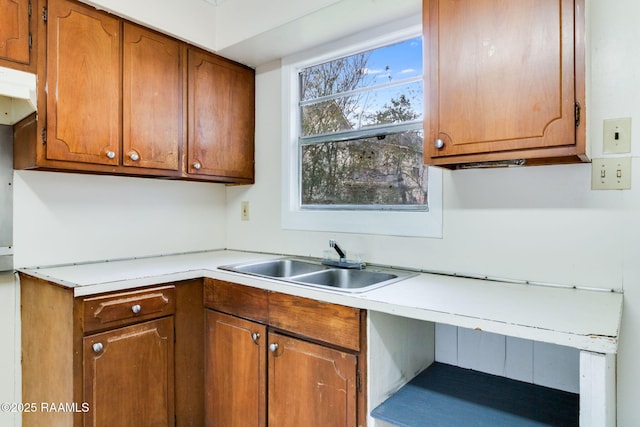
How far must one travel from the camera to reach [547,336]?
3.18ft

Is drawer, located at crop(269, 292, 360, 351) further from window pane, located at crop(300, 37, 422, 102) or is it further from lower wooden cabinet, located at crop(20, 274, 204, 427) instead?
window pane, located at crop(300, 37, 422, 102)

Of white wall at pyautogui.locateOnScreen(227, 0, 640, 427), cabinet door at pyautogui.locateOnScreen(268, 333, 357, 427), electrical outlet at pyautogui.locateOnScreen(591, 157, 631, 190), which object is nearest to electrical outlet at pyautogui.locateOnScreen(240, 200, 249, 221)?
white wall at pyautogui.locateOnScreen(227, 0, 640, 427)

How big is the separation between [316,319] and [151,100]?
1.42 m

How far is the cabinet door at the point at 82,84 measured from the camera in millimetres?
1646

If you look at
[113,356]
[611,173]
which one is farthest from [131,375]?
[611,173]

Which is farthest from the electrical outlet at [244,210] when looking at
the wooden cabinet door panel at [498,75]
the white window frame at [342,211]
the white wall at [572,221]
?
the wooden cabinet door panel at [498,75]

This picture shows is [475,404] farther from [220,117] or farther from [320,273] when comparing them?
[220,117]

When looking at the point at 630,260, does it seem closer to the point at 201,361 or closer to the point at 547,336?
the point at 547,336

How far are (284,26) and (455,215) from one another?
126 centimetres

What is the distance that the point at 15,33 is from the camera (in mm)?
1545

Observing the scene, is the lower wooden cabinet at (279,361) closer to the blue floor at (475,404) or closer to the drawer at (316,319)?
the drawer at (316,319)

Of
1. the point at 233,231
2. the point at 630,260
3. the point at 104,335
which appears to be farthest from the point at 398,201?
the point at 104,335

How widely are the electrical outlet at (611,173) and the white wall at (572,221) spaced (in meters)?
0.02

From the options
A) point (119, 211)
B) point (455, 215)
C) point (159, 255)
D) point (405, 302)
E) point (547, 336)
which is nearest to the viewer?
point (547, 336)
